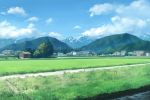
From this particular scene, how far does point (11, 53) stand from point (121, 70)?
32.2 metres

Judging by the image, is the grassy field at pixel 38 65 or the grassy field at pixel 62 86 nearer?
the grassy field at pixel 62 86

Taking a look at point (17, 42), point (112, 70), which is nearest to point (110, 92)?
point (112, 70)

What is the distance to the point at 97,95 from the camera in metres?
25.8

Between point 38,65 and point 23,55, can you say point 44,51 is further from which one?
point 23,55

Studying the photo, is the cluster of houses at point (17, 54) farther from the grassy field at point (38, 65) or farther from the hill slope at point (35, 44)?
the grassy field at point (38, 65)

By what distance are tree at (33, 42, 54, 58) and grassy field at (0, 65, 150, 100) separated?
15236 millimetres

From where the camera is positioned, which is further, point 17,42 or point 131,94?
point 17,42

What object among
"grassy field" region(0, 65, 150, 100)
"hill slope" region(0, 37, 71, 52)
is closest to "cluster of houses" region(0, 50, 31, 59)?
"hill slope" region(0, 37, 71, 52)

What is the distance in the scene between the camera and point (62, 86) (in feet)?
92.7

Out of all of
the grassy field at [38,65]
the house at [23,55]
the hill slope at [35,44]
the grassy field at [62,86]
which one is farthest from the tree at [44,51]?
the grassy field at [62,86]

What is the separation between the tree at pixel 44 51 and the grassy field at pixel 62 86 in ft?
50.0

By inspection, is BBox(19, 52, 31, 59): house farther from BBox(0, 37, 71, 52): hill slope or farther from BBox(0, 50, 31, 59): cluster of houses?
BBox(0, 37, 71, 52): hill slope

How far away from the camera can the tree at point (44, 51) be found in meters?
50.9

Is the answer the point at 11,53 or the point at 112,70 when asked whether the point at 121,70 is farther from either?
the point at 11,53
